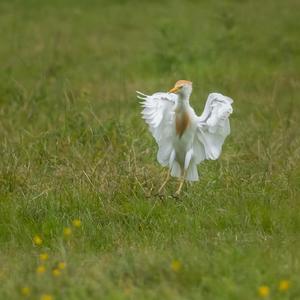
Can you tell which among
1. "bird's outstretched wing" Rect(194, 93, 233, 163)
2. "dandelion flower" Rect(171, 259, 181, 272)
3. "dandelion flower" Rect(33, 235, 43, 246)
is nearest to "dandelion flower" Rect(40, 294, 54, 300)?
"dandelion flower" Rect(171, 259, 181, 272)

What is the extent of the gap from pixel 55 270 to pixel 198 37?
334 inches

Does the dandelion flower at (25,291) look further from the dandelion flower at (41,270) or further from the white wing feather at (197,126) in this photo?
the white wing feather at (197,126)

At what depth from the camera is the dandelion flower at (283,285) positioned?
462 centimetres

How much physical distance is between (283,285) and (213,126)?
6.39ft

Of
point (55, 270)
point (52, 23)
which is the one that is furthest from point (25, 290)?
point (52, 23)

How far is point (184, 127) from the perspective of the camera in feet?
20.9

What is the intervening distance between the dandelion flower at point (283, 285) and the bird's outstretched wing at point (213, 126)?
1.76 meters

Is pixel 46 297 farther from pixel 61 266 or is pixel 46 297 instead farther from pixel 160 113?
pixel 160 113

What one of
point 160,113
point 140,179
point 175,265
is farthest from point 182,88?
point 175,265

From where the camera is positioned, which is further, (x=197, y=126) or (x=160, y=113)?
(x=197, y=126)

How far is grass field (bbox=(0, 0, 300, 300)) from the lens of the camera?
4941 millimetres

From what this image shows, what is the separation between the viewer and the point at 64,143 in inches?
297

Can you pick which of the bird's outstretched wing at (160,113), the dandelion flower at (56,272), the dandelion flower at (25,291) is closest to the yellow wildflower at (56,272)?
the dandelion flower at (56,272)

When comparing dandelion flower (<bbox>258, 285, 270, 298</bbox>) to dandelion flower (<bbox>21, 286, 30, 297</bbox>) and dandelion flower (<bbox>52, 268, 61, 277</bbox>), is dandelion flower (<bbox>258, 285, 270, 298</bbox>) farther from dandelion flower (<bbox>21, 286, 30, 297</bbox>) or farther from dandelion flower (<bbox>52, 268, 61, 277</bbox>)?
dandelion flower (<bbox>21, 286, 30, 297</bbox>)
